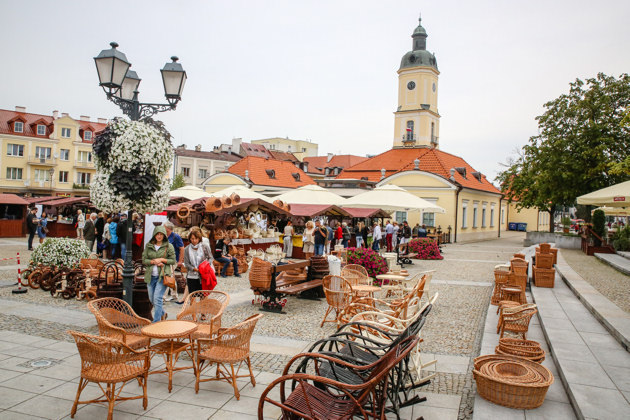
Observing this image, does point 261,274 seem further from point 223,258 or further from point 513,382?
point 513,382

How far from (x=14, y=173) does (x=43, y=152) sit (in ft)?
12.7

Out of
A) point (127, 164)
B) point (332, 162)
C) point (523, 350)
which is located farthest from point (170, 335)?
point (332, 162)

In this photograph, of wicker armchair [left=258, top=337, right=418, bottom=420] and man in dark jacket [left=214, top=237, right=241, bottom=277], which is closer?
wicker armchair [left=258, top=337, right=418, bottom=420]

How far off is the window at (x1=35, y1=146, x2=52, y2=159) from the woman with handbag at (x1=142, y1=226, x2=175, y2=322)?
5276 cm

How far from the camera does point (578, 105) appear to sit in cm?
2517

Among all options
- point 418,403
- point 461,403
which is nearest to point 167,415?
point 418,403

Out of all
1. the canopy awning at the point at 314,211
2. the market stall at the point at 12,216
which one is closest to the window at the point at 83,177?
the market stall at the point at 12,216

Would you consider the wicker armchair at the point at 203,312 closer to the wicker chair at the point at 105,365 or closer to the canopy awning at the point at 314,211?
the wicker chair at the point at 105,365

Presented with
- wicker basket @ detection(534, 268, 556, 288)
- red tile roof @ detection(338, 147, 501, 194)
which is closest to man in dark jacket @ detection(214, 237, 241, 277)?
wicker basket @ detection(534, 268, 556, 288)

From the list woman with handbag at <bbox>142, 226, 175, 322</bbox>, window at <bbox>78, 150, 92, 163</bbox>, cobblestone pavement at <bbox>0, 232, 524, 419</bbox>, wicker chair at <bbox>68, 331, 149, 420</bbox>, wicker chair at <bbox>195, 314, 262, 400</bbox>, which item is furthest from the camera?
window at <bbox>78, 150, 92, 163</bbox>

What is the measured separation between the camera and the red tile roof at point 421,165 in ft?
113

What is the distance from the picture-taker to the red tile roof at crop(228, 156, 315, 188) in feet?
142

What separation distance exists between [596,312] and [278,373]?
558 cm

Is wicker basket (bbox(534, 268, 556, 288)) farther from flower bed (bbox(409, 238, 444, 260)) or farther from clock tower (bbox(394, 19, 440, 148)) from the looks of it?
clock tower (bbox(394, 19, 440, 148))
